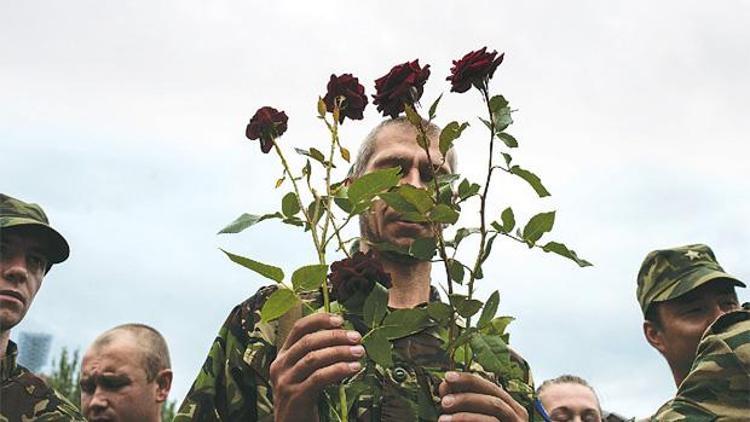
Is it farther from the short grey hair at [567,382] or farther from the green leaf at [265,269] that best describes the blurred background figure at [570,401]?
the green leaf at [265,269]

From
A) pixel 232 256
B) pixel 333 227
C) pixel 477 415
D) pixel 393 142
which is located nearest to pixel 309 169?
pixel 333 227

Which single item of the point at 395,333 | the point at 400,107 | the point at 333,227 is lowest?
the point at 395,333

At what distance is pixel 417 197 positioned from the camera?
154 centimetres

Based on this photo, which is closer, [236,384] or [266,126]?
[266,126]

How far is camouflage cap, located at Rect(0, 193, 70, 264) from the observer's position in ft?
11.8

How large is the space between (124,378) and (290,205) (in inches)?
117

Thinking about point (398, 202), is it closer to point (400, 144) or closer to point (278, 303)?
point (278, 303)

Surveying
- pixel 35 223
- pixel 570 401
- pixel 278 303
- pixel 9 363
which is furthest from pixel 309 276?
pixel 570 401

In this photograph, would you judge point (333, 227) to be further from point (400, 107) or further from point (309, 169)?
point (400, 107)

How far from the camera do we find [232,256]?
55.7 inches

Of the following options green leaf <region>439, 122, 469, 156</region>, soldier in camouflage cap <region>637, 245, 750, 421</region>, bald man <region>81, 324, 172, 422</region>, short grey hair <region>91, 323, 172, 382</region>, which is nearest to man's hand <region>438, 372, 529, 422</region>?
green leaf <region>439, 122, 469, 156</region>

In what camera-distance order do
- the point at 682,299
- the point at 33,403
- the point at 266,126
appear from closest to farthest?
the point at 266,126 → the point at 33,403 → the point at 682,299

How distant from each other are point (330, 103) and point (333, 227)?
300 millimetres

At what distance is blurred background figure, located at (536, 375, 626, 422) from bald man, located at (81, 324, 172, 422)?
2.23 meters
